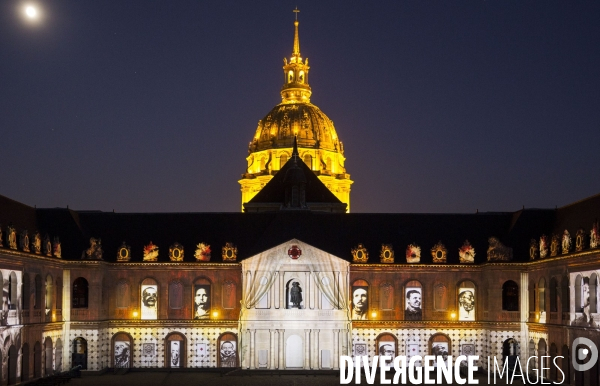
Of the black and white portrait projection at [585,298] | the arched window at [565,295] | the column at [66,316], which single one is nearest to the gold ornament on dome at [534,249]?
the arched window at [565,295]

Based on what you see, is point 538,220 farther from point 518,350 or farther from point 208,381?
point 208,381

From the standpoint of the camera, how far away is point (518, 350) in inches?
3730

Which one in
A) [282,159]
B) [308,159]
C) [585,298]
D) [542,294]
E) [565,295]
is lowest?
[585,298]

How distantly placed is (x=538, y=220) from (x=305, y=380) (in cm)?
2699

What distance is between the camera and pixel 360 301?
98062 mm

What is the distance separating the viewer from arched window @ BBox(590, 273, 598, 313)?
249ft

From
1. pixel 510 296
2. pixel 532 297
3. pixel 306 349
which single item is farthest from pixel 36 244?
pixel 532 297

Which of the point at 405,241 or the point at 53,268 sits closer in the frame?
the point at 53,268

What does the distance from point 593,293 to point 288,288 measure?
96.8 ft

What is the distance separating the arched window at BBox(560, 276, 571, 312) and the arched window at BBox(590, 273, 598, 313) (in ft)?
18.1

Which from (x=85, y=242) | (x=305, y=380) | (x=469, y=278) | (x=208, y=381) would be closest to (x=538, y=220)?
(x=469, y=278)

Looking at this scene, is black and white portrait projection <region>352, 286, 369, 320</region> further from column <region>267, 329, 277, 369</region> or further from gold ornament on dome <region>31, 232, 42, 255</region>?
gold ornament on dome <region>31, 232, 42, 255</region>

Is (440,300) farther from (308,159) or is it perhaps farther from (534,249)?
(308,159)

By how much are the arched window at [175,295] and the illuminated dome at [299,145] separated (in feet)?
177
